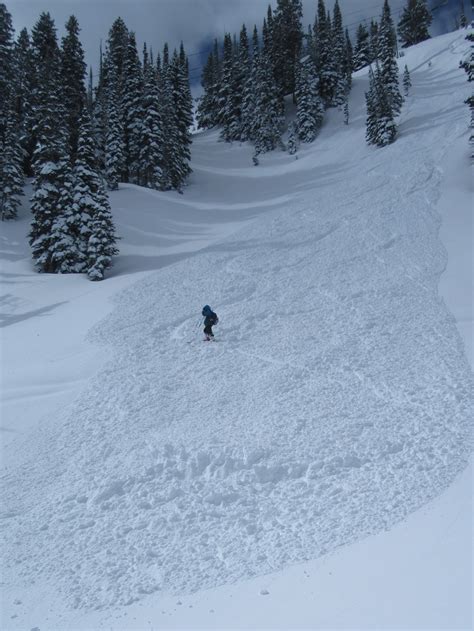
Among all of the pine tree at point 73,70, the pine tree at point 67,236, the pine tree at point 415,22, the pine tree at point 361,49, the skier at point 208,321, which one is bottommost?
the skier at point 208,321

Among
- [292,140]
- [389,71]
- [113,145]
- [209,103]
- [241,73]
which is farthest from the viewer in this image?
[209,103]

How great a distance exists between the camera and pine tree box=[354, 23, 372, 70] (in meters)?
66.8

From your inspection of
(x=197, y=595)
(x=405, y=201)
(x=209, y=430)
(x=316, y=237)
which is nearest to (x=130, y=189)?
(x=316, y=237)

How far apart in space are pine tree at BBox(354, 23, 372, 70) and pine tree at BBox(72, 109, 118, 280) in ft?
195

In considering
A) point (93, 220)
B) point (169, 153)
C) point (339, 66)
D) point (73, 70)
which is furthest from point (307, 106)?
→ point (93, 220)

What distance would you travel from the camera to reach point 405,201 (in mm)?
22312

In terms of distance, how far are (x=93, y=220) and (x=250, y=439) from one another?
57.7 ft

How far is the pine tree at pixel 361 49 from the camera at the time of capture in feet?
219

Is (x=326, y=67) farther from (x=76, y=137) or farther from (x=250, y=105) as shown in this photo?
(x=76, y=137)

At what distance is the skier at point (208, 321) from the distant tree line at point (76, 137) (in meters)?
10.4

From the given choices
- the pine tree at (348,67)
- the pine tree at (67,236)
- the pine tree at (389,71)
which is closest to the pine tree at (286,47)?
the pine tree at (348,67)

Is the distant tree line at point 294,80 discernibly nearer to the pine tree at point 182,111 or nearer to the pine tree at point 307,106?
the pine tree at point 307,106

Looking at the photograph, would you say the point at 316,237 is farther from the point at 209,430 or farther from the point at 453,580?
the point at 453,580

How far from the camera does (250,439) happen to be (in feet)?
26.3
